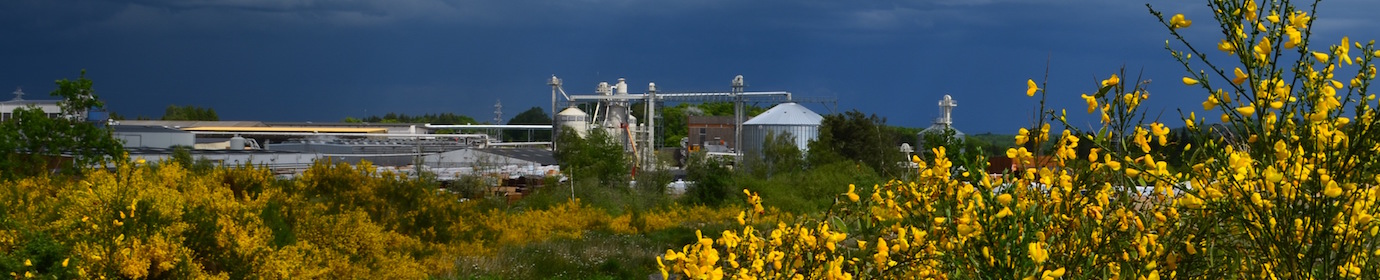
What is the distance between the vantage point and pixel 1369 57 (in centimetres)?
290

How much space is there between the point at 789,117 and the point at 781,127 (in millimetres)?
843

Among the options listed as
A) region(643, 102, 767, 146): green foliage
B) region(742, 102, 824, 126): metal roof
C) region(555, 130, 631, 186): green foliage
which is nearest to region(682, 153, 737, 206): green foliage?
region(555, 130, 631, 186): green foliage

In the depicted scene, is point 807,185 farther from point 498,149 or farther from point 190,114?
point 190,114

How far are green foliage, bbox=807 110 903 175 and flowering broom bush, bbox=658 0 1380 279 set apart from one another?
32.9 metres

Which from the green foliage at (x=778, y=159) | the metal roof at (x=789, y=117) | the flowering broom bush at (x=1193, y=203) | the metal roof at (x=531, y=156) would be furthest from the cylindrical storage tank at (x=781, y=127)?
the flowering broom bush at (x=1193, y=203)

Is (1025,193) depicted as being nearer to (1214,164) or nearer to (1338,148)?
(1214,164)

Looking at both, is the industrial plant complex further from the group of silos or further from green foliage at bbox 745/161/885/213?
green foliage at bbox 745/161/885/213

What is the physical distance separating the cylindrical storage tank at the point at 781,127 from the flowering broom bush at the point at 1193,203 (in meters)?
42.2

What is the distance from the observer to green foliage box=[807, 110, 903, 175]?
122 feet

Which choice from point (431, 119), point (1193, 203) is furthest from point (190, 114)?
point (1193, 203)

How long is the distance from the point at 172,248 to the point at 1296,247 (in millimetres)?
6318

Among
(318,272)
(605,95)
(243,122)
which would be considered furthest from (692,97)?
(318,272)

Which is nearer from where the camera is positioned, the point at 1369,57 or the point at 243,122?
the point at 1369,57

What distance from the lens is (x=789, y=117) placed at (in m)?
47.6
